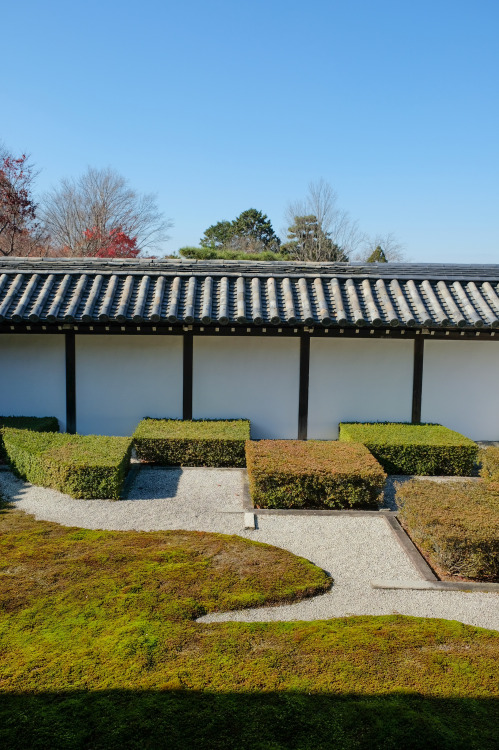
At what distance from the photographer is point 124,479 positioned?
864 cm

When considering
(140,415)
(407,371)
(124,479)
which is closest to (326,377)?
(407,371)

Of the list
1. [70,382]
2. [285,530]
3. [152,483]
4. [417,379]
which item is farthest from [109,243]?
[285,530]

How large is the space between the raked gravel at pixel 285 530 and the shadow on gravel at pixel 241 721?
122 cm

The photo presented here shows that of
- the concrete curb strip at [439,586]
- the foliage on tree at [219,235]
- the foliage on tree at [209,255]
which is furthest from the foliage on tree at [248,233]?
the concrete curb strip at [439,586]

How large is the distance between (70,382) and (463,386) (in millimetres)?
8342

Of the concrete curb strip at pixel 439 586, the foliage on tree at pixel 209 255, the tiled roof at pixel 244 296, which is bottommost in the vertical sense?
the concrete curb strip at pixel 439 586

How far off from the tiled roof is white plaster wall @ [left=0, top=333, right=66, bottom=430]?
34.1 inches

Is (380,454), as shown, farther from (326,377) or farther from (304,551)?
(304,551)

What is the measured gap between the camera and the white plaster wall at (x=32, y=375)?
433 inches

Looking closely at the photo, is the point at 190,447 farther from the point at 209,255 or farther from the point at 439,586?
the point at 209,255

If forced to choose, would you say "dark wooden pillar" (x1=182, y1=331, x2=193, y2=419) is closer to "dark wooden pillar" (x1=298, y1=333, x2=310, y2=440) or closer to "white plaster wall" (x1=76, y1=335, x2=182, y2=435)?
"white plaster wall" (x1=76, y1=335, x2=182, y2=435)

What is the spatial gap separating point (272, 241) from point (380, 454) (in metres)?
42.6

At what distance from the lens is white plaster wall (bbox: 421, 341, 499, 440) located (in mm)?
11109

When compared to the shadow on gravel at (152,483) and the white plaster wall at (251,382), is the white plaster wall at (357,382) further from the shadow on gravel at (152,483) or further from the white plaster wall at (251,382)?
the shadow on gravel at (152,483)
